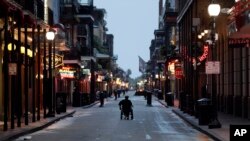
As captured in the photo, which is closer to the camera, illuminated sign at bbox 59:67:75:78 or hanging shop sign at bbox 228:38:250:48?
hanging shop sign at bbox 228:38:250:48

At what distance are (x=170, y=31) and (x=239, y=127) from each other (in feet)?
374

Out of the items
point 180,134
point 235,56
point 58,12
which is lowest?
point 180,134

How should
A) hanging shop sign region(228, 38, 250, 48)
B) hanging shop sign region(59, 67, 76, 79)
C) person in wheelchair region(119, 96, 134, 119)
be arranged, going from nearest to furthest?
hanging shop sign region(228, 38, 250, 48)
person in wheelchair region(119, 96, 134, 119)
hanging shop sign region(59, 67, 76, 79)

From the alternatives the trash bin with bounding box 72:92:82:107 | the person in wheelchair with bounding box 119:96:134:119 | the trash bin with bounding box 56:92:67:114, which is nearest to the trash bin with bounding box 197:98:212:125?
the person in wheelchair with bounding box 119:96:134:119

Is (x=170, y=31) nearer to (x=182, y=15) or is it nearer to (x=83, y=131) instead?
(x=182, y=15)

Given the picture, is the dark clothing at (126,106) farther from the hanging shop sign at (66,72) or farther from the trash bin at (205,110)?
the hanging shop sign at (66,72)

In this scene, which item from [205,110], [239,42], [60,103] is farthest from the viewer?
[60,103]

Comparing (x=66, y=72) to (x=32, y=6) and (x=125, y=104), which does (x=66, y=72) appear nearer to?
(x=32, y=6)

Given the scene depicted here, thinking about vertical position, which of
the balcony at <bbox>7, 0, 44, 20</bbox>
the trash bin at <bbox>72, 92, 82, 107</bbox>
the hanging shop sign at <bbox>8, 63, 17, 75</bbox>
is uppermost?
the balcony at <bbox>7, 0, 44, 20</bbox>

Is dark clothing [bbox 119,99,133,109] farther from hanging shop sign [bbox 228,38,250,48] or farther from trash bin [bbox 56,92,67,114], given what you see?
hanging shop sign [bbox 228,38,250,48]

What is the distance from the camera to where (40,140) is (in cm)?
2616


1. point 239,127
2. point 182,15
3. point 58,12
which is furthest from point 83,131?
point 182,15

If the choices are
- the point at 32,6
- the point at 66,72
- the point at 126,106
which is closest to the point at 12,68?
the point at 126,106

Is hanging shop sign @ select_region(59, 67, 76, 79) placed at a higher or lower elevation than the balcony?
lower
